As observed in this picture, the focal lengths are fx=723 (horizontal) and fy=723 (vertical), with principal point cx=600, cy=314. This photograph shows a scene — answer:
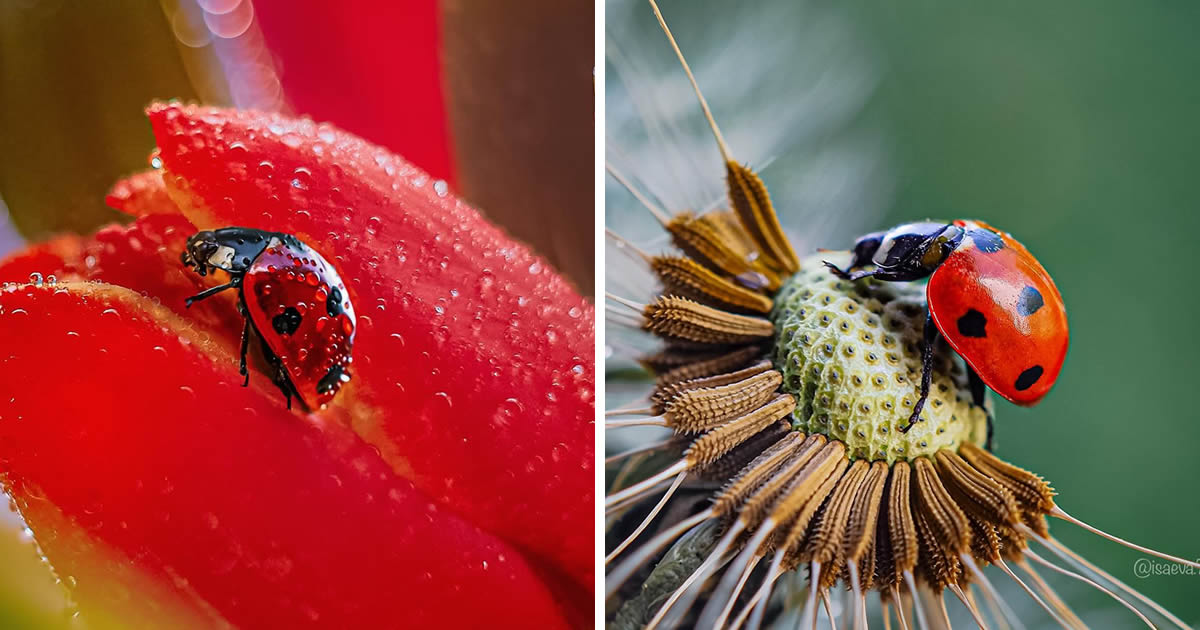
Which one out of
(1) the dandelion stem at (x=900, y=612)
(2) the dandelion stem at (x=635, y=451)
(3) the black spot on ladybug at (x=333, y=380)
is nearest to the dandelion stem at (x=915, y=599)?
(1) the dandelion stem at (x=900, y=612)

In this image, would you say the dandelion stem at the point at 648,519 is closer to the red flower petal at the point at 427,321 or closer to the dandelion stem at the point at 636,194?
the red flower petal at the point at 427,321

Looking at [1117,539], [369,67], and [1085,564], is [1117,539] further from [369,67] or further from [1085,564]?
[369,67]

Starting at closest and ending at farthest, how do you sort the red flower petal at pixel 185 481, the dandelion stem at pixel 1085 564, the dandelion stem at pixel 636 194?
the red flower petal at pixel 185 481 < the dandelion stem at pixel 1085 564 < the dandelion stem at pixel 636 194

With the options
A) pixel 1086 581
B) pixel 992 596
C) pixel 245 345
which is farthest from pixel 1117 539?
pixel 245 345

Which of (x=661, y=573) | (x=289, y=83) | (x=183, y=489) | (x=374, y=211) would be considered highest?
(x=289, y=83)

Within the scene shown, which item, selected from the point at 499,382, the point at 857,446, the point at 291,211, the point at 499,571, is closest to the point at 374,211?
the point at 291,211

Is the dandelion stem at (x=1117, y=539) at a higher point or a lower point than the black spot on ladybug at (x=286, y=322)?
lower

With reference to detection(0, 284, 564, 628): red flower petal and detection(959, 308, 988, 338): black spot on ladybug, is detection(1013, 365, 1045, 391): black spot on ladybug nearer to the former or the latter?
detection(959, 308, 988, 338): black spot on ladybug

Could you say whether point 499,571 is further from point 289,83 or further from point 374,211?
point 289,83
